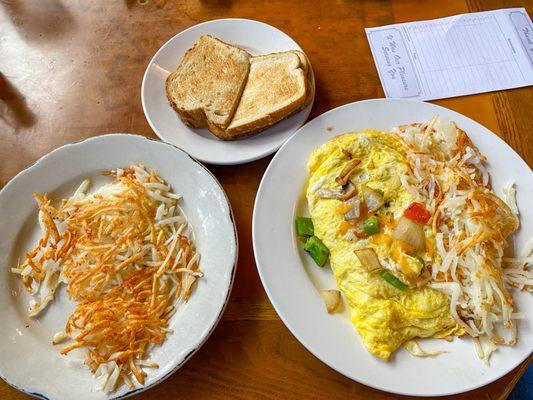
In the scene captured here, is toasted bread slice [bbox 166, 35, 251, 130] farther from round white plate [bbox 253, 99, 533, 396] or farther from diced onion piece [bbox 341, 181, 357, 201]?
diced onion piece [bbox 341, 181, 357, 201]

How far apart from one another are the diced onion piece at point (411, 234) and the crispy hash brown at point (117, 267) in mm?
890

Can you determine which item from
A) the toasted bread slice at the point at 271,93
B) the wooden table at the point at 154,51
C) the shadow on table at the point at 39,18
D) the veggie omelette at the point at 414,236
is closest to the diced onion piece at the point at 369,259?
the veggie omelette at the point at 414,236

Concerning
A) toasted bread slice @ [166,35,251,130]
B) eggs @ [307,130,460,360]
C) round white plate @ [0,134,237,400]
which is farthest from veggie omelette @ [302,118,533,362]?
toasted bread slice @ [166,35,251,130]

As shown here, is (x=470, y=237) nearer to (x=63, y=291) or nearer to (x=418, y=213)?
(x=418, y=213)

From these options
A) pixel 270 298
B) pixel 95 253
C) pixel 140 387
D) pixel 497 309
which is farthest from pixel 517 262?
pixel 95 253

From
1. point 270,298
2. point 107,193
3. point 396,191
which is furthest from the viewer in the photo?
point 107,193

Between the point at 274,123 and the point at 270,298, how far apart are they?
98 centimetres

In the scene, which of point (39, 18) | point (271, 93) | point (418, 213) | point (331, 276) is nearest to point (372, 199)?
point (418, 213)

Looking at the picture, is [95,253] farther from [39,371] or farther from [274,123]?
[274,123]

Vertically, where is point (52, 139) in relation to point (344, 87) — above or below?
below

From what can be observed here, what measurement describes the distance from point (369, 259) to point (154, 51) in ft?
6.36

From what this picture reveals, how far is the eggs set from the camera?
1.73 meters

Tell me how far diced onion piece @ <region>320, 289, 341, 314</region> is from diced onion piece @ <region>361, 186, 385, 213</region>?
0.40 meters

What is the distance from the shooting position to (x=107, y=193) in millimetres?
2102
